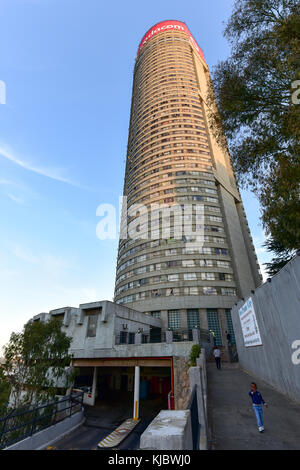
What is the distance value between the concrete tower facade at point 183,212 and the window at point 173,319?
167 millimetres

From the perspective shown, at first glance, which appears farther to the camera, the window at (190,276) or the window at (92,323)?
the window at (190,276)

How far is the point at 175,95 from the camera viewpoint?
6216 centimetres

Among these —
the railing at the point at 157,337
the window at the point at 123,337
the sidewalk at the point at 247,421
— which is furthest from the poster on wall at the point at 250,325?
the window at the point at 123,337

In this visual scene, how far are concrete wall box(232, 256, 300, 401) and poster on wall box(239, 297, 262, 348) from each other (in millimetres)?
558

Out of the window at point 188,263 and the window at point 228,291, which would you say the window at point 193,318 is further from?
the window at point 188,263

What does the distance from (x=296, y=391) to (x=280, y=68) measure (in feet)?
43.4

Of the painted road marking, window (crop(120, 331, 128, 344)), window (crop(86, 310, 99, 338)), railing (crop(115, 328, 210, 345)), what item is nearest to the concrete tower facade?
railing (crop(115, 328, 210, 345))

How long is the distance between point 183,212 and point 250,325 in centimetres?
3366

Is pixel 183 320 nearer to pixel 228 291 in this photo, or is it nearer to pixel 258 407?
pixel 228 291

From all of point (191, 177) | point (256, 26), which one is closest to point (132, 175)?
point (191, 177)

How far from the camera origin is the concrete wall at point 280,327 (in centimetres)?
868

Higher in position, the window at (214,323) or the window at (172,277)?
the window at (172,277)

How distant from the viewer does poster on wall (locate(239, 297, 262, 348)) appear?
13.5 meters

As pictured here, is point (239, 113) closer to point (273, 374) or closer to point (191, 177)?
point (273, 374)
